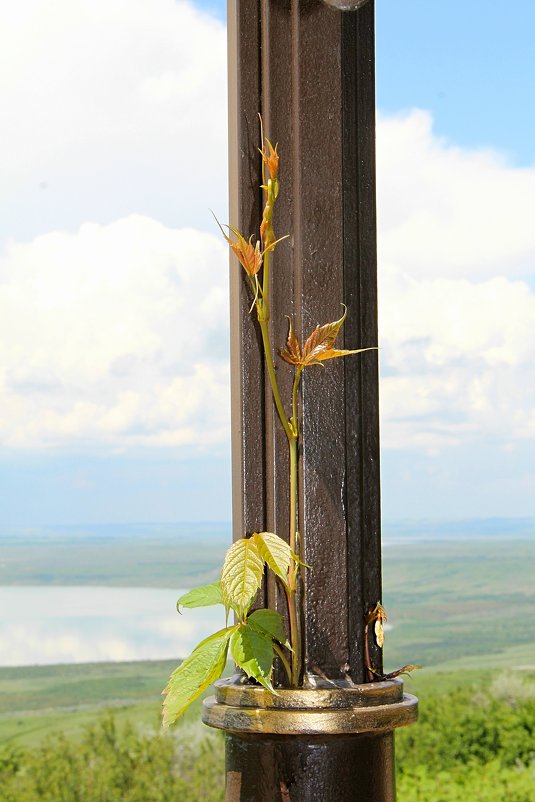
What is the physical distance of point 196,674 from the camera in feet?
2.44

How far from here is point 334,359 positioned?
32.2 inches

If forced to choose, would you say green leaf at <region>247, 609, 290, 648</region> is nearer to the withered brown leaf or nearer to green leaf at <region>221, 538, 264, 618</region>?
green leaf at <region>221, 538, 264, 618</region>

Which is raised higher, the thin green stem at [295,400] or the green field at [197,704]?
the thin green stem at [295,400]

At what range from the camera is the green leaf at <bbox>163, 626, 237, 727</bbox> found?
732mm

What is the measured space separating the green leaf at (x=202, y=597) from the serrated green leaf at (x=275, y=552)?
2.3 inches

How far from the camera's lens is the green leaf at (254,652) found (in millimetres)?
727

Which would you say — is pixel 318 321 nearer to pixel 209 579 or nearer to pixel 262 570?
pixel 262 570

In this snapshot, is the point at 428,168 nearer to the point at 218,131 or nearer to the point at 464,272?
the point at 464,272

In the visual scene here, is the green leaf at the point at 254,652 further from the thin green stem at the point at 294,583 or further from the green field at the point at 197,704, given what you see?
the green field at the point at 197,704

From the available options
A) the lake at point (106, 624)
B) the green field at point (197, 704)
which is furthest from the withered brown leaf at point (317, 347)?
the lake at point (106, 624)

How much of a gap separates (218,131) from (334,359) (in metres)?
1.45

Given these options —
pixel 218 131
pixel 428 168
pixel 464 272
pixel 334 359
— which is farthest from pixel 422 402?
pixel 334 359

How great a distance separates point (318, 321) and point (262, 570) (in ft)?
0.72

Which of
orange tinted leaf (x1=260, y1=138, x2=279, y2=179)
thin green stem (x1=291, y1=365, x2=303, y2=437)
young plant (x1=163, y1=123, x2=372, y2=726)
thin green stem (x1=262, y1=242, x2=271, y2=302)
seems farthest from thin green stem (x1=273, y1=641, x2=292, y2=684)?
orange tinted leaf (x1=260, y1=138, x2=279, y2=179)
